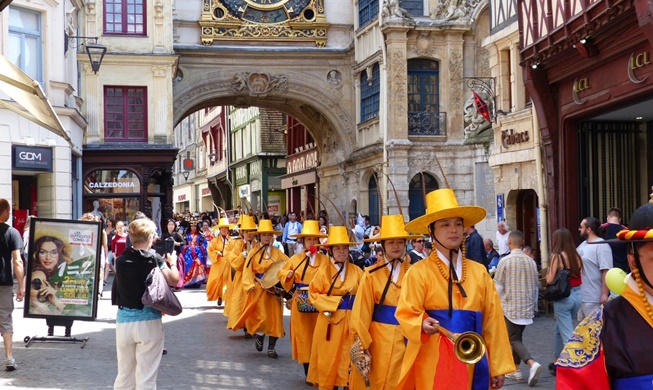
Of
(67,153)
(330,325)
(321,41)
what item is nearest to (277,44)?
(321,41)

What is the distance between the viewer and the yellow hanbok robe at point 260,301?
13.3 m

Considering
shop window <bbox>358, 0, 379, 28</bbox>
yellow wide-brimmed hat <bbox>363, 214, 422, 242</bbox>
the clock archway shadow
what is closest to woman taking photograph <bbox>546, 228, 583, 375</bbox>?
yellow wide-brimmed hat <bbox>363, 214, 422, 242</bbox>

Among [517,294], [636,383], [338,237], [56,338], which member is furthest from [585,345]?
[56,338]

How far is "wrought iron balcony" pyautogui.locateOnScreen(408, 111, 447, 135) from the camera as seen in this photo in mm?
31266

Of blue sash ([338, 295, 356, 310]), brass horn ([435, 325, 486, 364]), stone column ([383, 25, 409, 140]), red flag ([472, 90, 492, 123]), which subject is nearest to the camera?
brass horn ([435, 325, 486, 364])

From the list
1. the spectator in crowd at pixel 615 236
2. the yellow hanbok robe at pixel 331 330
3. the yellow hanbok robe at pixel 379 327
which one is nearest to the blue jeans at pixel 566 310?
the spectator in crowd at pixel 615 236

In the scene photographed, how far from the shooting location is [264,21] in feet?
114

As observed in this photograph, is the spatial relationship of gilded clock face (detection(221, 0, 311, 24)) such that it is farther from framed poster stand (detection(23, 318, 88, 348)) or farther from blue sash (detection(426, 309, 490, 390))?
blue sash (detection(426, 309, 490, 390))

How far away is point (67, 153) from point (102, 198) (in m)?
7.72

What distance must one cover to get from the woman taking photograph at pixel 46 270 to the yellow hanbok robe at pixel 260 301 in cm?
237

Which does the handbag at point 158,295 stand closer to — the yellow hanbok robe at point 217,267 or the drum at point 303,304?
the drum at point 303,304

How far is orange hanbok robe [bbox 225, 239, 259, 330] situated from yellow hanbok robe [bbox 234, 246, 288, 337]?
0.13m

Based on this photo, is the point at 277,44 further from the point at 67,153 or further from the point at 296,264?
the point at 296,264

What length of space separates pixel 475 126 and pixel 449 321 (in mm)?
24125
